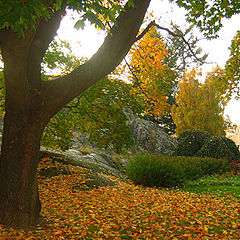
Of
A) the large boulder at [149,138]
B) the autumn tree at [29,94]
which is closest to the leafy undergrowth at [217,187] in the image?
the autumn tree at [29,94]

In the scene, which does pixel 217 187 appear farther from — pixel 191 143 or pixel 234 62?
pixel 191 143

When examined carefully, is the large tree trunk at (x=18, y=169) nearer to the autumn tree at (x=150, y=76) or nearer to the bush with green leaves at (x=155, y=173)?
the autumn tree at (x=150, y=76)

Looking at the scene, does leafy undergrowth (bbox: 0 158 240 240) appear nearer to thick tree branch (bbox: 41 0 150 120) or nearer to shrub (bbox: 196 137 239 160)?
thick tree branch (bbox: 41 0 150 120)

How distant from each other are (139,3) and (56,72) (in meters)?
4.13

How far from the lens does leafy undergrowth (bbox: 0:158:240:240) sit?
4.10 meters

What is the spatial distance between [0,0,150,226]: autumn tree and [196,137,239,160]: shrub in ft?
37.8

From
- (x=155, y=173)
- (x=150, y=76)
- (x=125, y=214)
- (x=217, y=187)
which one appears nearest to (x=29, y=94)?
(x=125, y=214)

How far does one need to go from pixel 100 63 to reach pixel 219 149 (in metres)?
11.9

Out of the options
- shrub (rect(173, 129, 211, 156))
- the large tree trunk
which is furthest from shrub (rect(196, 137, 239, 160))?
the large tree trunk

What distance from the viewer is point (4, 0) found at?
226 centimetres

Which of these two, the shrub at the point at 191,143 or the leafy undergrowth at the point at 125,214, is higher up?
the shrub at the point at 191,143

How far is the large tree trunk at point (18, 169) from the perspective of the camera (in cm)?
394

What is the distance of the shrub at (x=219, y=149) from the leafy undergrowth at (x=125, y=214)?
23.8 feet

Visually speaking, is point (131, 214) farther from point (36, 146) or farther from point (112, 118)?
point (112, 118)
